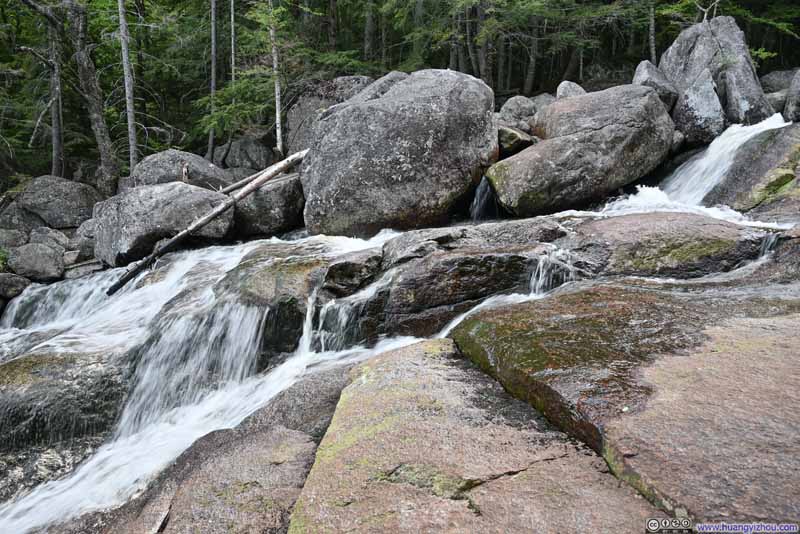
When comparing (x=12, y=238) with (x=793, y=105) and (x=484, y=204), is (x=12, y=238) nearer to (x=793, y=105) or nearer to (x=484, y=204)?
(x=484, y=204)

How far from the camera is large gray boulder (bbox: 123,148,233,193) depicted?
488 inches

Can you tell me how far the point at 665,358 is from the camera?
2.71 m

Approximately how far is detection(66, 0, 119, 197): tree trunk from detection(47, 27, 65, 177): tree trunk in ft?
6.41

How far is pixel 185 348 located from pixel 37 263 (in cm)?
763

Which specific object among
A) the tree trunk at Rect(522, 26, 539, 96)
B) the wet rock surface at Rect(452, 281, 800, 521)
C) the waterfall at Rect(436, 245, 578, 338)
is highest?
the tree trunk at Rect(522, 26, 539, 96)

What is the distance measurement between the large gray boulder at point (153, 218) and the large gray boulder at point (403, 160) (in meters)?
2.51

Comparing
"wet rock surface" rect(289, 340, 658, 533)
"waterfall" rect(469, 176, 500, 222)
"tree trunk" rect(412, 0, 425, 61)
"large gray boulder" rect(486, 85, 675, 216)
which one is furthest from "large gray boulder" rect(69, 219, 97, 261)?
"tree trunk" rect(412, 0, 425, 61)

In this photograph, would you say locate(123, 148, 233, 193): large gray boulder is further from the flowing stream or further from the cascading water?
the cascading water

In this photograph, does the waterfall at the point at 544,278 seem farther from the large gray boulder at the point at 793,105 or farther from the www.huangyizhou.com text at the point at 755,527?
the large gray boulder at the point at 793,105

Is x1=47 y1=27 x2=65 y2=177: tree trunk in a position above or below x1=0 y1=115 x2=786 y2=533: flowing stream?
above

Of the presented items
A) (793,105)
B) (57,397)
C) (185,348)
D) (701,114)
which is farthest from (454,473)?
(701,114)

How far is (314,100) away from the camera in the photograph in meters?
17.7

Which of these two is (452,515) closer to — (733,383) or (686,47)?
(733,383)

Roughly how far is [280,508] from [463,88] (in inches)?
330
